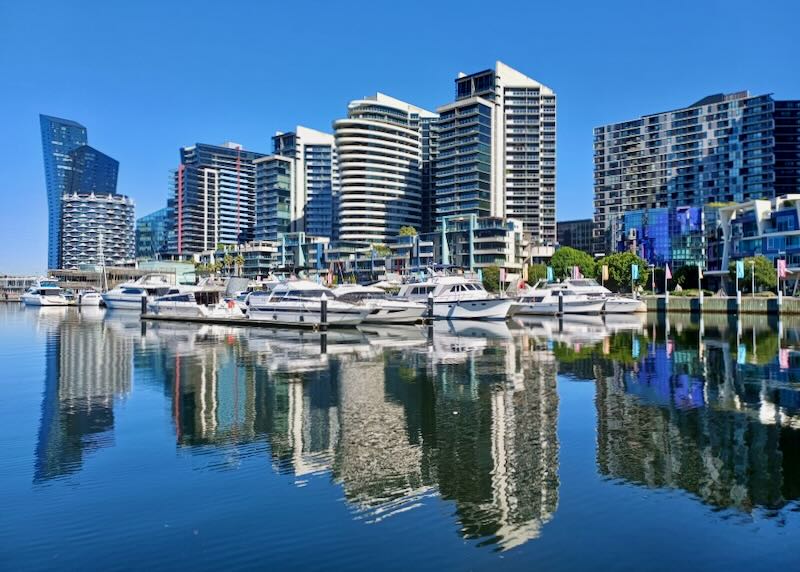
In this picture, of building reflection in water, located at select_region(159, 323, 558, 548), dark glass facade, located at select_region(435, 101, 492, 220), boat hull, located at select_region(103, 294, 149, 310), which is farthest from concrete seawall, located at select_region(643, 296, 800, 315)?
dark glass facade, located at select_region(435, 101, 492, 220)

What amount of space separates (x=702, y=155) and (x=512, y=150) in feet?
183

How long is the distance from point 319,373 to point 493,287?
10456 cm

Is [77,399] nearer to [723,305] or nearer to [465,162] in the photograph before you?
[723,305]

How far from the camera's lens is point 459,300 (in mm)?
64562

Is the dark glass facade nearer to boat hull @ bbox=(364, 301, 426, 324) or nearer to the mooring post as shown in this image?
boat hull @ bbox=(364, 301, 426, 324)

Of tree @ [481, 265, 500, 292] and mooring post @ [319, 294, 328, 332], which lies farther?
tree @ [481, 265, 500, 292]

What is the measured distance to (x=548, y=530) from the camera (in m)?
11.0

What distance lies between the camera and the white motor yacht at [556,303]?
7381 centimetres

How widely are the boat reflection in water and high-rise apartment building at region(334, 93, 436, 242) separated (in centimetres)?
14855

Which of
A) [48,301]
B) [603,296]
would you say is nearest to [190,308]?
[603,296]

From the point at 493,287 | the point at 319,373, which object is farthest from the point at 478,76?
the point at 319,373

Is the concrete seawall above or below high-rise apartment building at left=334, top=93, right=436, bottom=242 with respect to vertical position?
below

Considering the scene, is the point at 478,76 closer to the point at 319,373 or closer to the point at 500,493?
the point at 319,373

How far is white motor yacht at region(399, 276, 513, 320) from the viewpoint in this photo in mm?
64188
